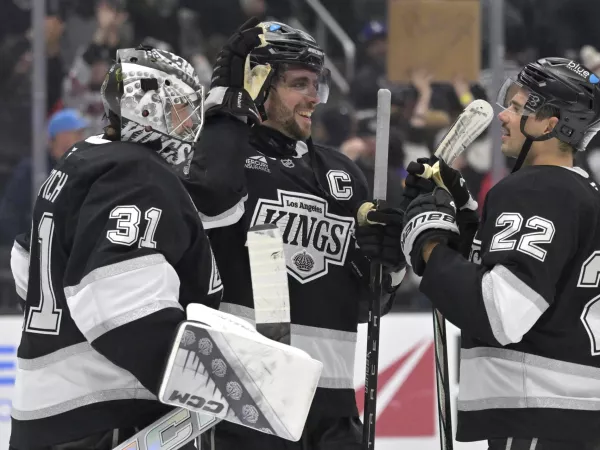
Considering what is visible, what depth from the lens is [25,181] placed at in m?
4.72

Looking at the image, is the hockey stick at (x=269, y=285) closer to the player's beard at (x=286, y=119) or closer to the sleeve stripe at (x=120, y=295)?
the sleeve stripe at (x=120, y=295)

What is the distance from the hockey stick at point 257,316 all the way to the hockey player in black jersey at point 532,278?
53cm

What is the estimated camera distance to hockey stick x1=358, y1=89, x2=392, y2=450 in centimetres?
271

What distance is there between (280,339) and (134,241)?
32 centimetres

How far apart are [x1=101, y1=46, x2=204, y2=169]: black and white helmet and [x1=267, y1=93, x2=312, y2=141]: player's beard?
644 millimetres

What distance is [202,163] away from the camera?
2.69 m

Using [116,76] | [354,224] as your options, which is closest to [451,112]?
[354,224]

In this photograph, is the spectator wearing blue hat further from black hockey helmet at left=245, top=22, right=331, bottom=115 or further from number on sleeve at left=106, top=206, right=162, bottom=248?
number on sleeve at left=106, top=206, right=162, bottom=248

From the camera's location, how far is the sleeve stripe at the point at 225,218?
270 centimetres

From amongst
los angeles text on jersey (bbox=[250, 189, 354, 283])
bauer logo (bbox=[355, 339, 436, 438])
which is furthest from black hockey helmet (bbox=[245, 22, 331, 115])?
bauer logo (bbox=[355, 339, 436, 438])

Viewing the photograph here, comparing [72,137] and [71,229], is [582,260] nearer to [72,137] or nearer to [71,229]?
[71,229]

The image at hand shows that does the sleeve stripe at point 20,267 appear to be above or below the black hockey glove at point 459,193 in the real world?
below

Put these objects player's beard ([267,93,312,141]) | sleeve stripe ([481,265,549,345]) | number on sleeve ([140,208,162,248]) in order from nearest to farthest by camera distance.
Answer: number on sleeve ([140,208,162,248]) < sleeve stripe ([481,265,549,345]) < player's beard ([267,93,312,141])

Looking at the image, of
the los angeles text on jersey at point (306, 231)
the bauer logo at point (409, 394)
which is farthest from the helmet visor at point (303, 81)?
the bauer logo at point (409, 394)
